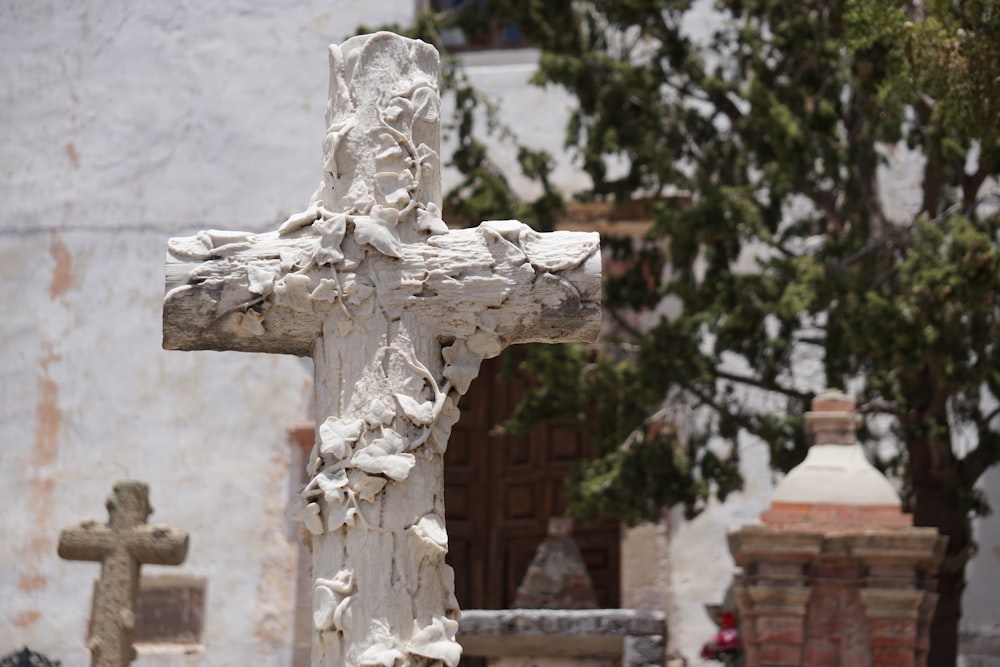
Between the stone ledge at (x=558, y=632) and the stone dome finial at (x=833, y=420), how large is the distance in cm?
102

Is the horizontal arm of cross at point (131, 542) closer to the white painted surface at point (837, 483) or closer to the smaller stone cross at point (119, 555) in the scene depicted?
the smaller stone cross at point (119, 555)

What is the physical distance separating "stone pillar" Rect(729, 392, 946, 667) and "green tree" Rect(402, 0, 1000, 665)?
1.05 m

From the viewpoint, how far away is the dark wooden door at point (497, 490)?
11516mm

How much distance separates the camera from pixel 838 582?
6852 mm

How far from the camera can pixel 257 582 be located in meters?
10.4

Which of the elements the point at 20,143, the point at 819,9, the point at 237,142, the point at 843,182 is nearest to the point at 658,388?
the point at 843,182

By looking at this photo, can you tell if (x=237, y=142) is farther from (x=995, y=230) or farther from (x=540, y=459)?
(x=995, y=230)

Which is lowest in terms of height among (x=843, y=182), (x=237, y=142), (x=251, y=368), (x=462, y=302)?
(x=462, y=302)

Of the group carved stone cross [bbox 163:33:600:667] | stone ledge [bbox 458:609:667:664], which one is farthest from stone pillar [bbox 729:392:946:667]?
carved stone cross [bbox 163:33:600:667]

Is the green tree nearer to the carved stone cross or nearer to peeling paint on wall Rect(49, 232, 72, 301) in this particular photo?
peeling paint on wall Rect(49, 232, 72, 301)

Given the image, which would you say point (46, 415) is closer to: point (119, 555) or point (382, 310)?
point (119, 555)

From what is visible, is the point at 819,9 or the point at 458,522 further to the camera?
the point at 458,522

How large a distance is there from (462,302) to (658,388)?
506 centimetres

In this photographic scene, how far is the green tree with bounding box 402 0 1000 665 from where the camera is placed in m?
7.85
